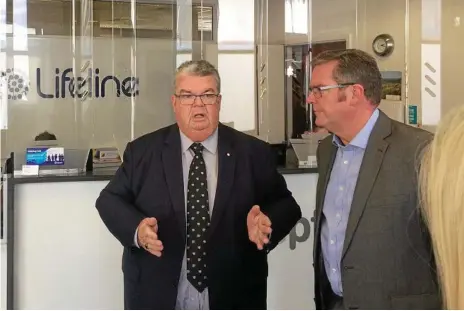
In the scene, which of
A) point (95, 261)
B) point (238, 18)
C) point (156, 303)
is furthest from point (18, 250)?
point (238, 18)

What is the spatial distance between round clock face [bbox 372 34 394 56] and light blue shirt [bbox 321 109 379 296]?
170 inches

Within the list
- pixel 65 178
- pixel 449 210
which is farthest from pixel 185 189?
pixel 449 210

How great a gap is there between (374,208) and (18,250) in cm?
212

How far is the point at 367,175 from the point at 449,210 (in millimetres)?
959

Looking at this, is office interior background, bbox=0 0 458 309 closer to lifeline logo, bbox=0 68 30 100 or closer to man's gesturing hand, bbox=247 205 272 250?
lifeline logo, bbox=0 68 30 100

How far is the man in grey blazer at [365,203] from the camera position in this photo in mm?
1792

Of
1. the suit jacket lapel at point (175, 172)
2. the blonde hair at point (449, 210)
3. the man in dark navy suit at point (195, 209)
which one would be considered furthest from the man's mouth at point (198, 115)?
the blonde hair at point (449, 210)

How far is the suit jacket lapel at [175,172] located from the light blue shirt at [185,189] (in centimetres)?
2

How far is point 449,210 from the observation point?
0.92 m

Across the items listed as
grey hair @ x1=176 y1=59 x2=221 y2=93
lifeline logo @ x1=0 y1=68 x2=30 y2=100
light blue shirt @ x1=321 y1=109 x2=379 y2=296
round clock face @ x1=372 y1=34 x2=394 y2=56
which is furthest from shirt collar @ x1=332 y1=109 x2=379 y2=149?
lifeline logo @ x1=0 y1=68 x2=30 y2=100

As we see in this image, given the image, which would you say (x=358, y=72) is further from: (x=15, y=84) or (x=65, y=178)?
(x=15, y=84)

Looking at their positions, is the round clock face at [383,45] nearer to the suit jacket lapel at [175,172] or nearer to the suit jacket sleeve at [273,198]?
the suit jacket sleeve at [273,198]

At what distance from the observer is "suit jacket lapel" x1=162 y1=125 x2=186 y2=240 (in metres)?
2.28

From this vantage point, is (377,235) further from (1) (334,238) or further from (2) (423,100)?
(2) (423,100)
